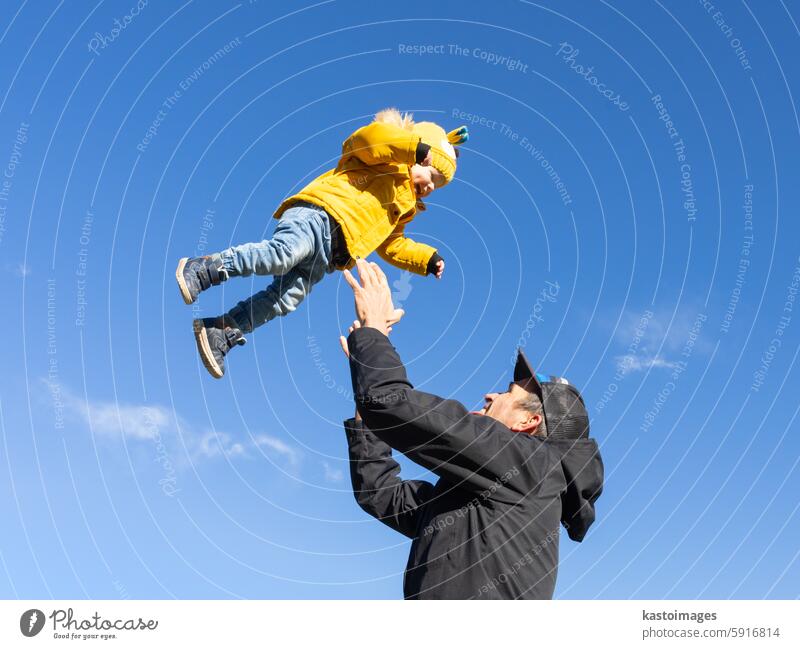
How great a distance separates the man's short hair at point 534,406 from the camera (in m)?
7.73

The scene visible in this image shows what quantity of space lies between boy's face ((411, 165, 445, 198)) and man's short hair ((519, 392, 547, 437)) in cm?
416

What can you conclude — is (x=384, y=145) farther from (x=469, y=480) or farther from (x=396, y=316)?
(x=469, y=480)

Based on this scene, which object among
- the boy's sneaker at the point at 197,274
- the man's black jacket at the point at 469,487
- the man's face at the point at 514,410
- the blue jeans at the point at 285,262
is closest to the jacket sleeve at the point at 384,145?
the blue jeans at the point at 285,262

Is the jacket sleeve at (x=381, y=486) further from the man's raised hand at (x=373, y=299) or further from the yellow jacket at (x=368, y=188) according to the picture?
the yellow jacket at (x=368, y=188)

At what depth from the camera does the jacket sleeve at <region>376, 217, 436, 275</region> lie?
11383 mm

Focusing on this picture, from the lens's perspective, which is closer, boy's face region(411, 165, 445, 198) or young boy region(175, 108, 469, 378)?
young boy region(175, 108, 469, 378)

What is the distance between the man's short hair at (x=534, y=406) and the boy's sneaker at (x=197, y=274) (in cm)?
358

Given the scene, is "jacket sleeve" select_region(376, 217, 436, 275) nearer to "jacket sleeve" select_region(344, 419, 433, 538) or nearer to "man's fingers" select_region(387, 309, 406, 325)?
"jacket sleeve" select_region(344, 419, 433, 538)

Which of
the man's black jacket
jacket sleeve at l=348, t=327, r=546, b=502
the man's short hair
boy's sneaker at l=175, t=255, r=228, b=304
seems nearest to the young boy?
boy's sneaker at l=175, t=255, r=228, b=304

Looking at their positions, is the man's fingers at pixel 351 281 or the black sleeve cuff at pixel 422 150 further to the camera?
the black sleeve cuff at pixel 422 150

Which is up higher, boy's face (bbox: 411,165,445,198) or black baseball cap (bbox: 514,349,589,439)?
boy's face (bbox: 411,165,445,198)

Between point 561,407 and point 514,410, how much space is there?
1.61 feet

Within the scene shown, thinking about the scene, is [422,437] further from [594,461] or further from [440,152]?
[440,152]
